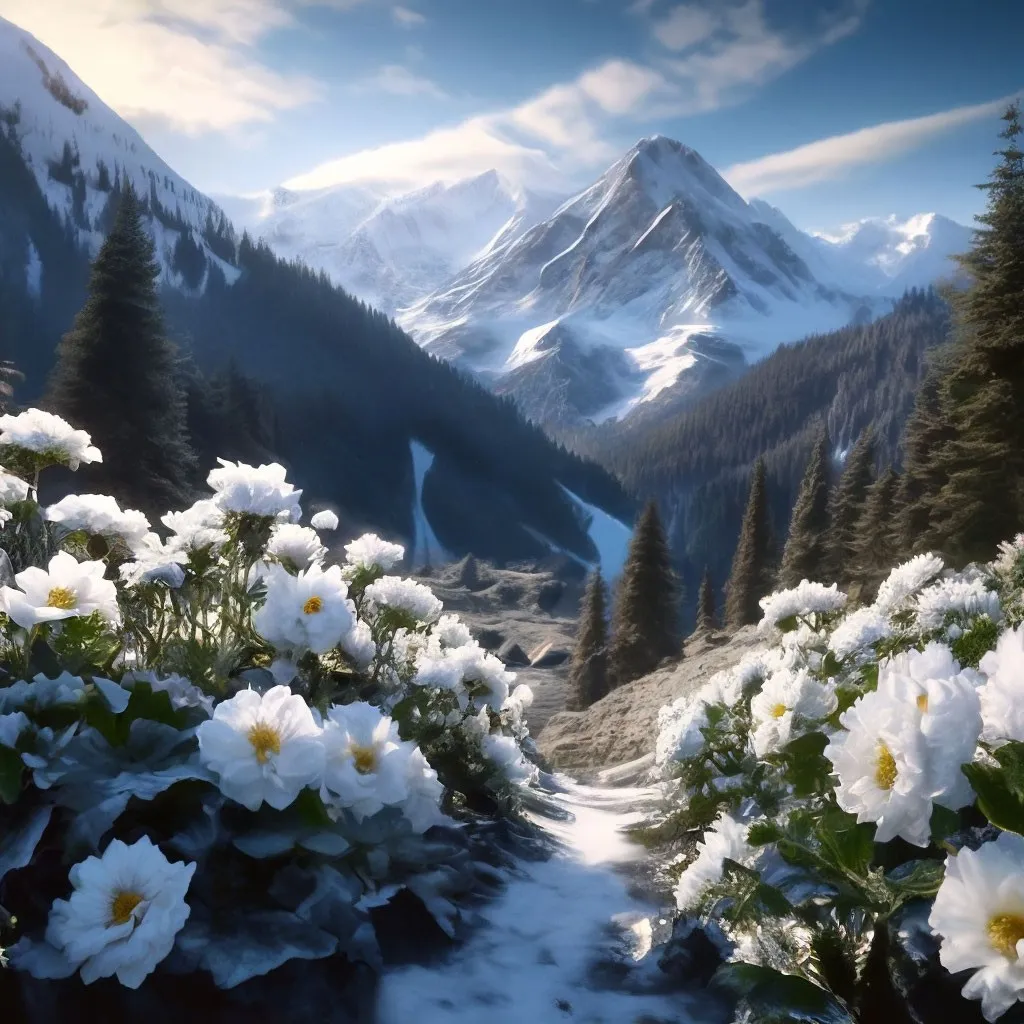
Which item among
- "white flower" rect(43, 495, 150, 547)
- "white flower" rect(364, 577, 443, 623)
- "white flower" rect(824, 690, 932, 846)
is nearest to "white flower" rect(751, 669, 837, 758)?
"white flower" rect(824, 690, 932, 846)

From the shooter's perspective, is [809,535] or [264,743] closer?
[264,743]

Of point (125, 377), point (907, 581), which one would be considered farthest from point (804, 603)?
point (125, 377)

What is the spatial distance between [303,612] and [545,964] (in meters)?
1.38

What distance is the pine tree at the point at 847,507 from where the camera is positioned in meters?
31.1

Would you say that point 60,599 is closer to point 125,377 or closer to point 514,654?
point 125,377

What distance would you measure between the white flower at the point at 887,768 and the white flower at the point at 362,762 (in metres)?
1.16

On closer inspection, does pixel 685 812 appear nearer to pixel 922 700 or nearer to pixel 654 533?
pixel 922 700

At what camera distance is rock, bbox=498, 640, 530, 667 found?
4509 centimetres

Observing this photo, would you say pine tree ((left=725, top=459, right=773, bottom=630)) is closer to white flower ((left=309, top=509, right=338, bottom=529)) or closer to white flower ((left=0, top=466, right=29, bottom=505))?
white flower ((left=309, top=509, right=338, bottom=529))

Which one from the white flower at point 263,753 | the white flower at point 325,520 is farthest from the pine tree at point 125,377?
the white flower at point 263,753

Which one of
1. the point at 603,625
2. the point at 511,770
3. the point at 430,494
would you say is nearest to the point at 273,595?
the point at 511,770

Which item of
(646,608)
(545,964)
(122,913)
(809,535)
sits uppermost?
(809,535)

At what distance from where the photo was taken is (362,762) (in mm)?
2225

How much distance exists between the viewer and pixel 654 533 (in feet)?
103
